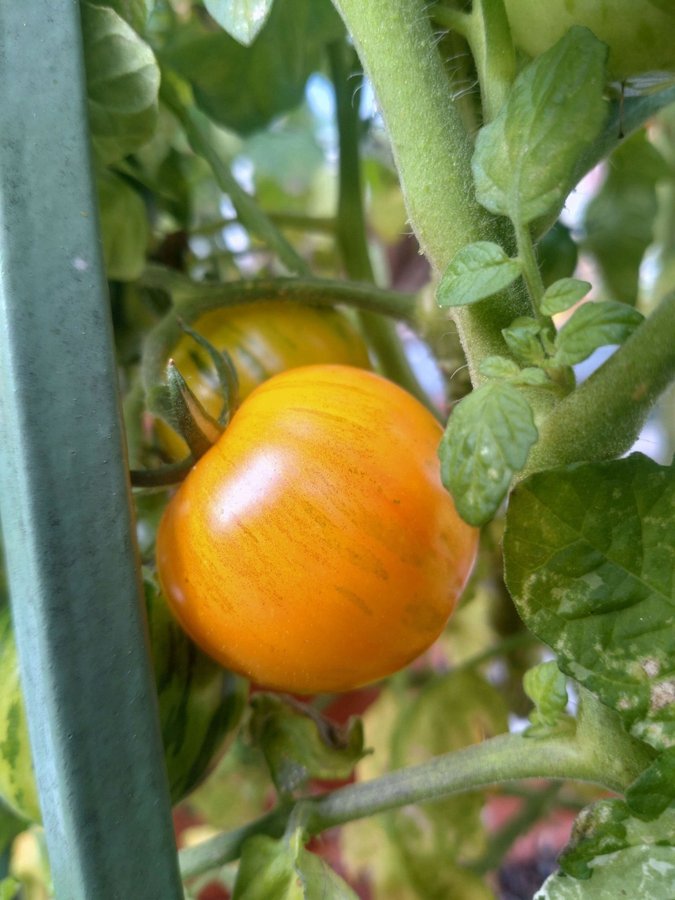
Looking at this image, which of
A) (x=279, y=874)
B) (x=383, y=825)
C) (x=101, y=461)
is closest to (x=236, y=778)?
(x=383, y=825)

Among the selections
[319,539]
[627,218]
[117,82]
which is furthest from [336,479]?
[627,218]

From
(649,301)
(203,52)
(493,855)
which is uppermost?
(203,52)

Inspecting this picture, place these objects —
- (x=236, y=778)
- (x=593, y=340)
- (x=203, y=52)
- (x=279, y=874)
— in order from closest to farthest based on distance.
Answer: (x=593, y=340) → (x=279, y=874) → (x=203, y=52) → (x=236, y=778)

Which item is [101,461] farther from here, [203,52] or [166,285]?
[203,52]

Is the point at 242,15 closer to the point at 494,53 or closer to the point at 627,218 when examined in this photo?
the point at 494,53

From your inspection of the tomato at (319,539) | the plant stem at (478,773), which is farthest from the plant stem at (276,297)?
the plant stem at (478,773)

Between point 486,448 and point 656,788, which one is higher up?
point 486,448

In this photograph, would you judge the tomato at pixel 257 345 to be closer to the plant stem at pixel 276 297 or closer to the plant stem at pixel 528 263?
the plant stem at pixel 276 297

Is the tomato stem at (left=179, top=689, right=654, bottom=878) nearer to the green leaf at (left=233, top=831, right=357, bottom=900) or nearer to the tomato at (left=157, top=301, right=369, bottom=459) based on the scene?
the green leaf at (left=233, top=831, right=357, bottom=900)
